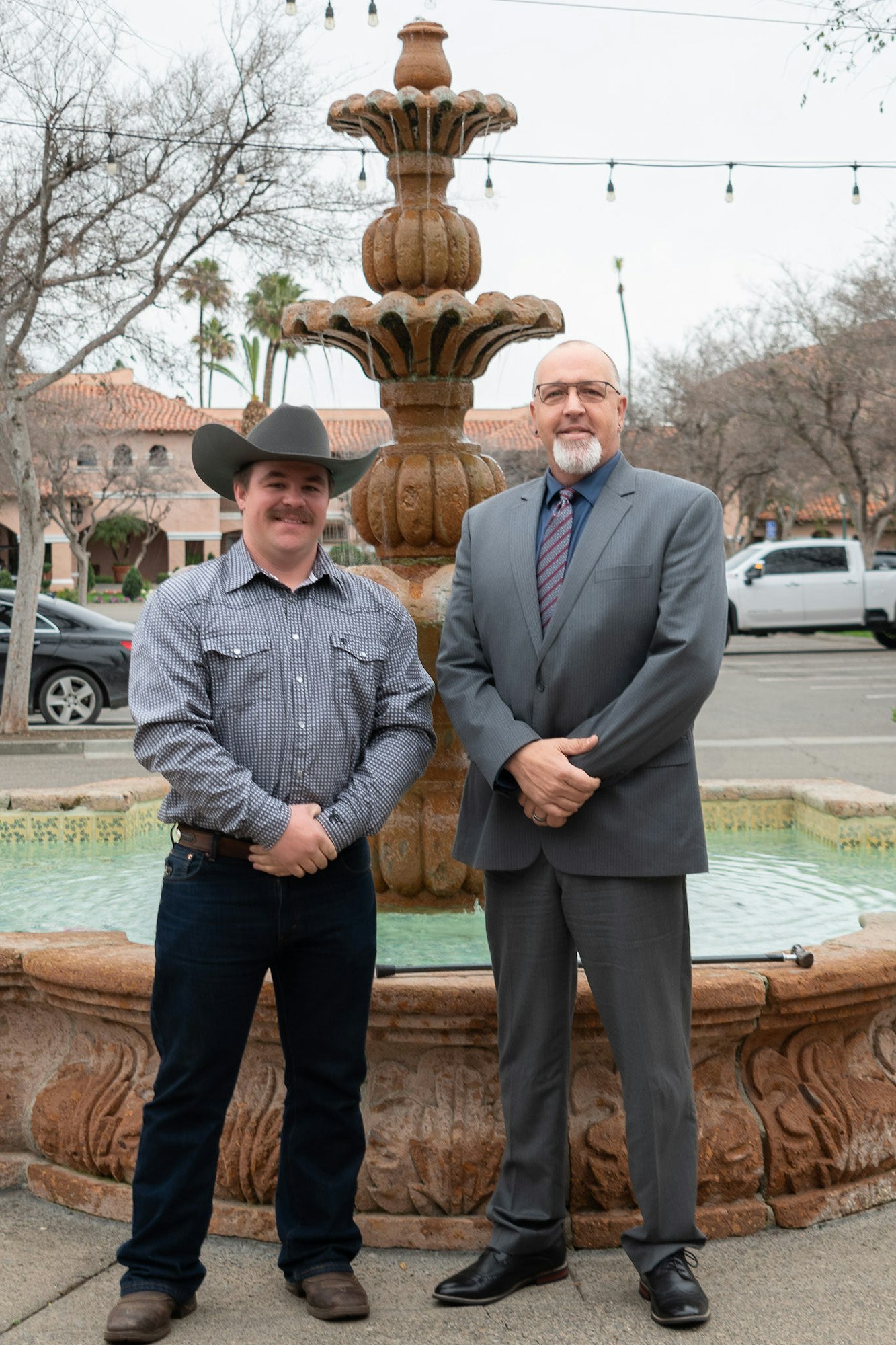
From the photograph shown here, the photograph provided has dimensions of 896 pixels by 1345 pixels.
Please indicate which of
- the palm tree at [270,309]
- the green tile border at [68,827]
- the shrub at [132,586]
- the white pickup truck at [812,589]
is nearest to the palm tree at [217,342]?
the palm tree at [270,309]

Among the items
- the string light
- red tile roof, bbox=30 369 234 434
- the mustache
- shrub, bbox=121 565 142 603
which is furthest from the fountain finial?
shrub, bbox=121 565 142 603

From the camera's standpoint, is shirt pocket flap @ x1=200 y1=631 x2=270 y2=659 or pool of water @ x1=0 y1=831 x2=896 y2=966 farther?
pool of water @ x1=0 y1=831 x2=896 y2=966

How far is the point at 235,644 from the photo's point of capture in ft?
10.1

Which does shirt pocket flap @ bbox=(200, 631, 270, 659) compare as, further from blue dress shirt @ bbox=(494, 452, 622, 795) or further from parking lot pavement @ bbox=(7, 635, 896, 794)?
parking lot pavement @ bbox=(7, 635, 896, 794)

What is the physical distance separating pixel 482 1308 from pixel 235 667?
5.02 feet

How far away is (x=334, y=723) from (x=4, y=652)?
42.3 ft

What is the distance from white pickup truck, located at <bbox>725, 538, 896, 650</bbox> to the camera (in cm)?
2712

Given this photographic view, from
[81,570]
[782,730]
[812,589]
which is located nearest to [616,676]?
[782,730]

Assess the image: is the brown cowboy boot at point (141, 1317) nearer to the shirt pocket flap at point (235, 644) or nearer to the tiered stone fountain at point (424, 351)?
the shirt pocket flap at point (235, 644)

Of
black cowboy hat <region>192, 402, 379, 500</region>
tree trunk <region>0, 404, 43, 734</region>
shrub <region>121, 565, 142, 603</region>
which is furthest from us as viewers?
shrub <region>121, 565, 142, 603</region>

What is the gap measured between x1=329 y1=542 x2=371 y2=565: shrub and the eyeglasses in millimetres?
5989

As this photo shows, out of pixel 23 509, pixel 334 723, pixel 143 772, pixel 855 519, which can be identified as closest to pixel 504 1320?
pixel 334 723

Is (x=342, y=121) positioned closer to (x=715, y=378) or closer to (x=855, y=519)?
(x=855, y=519)

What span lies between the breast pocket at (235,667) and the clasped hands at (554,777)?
0.59 metres
